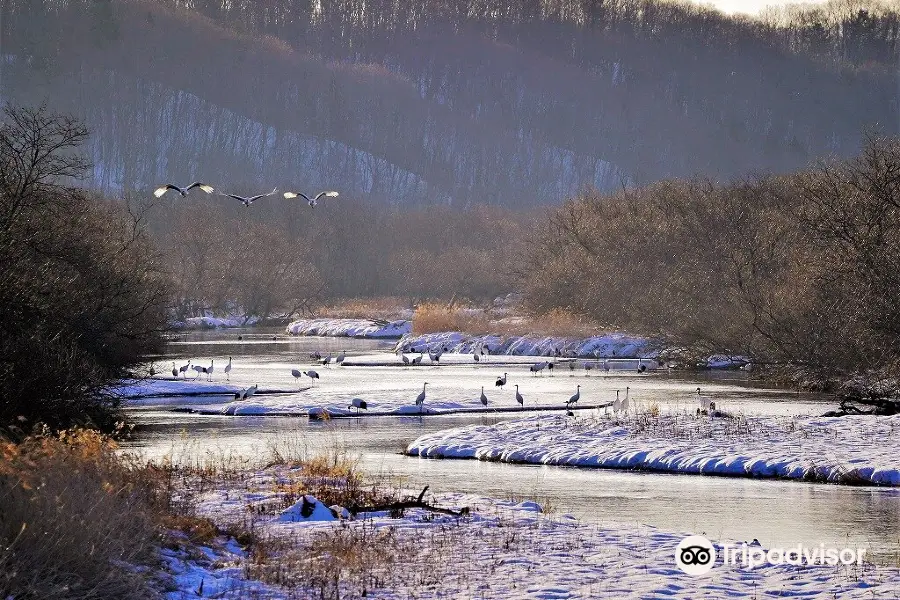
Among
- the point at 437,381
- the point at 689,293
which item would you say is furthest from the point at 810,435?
the point at 689,293

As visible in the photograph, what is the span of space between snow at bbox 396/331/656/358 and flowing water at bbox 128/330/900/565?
40.5 feet

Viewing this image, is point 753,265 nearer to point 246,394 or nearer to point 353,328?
point 246,394

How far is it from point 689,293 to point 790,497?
40217mm

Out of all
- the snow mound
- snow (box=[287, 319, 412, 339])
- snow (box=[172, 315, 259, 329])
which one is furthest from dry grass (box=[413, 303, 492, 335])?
the snow mound

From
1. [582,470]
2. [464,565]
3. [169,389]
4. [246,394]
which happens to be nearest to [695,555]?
[464,565]

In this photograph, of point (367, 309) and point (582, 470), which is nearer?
point (582, 470)

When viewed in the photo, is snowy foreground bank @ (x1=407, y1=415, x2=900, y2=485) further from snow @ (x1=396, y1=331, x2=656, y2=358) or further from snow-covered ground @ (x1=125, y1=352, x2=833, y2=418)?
snow @ (x1=396, y1=331, x2=656, y2=358)

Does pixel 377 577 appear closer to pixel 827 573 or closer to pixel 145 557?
pixel 145 557

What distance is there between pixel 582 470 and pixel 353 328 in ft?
211

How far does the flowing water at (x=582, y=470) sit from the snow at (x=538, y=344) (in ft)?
40.5

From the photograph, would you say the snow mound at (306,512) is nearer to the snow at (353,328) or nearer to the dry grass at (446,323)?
the dry grass at (446,323)

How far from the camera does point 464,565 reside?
45.6 feet

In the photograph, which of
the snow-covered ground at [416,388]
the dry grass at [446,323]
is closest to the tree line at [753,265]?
the snow-covered ground at [416,388]

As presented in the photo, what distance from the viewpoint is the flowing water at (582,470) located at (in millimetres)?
18219
